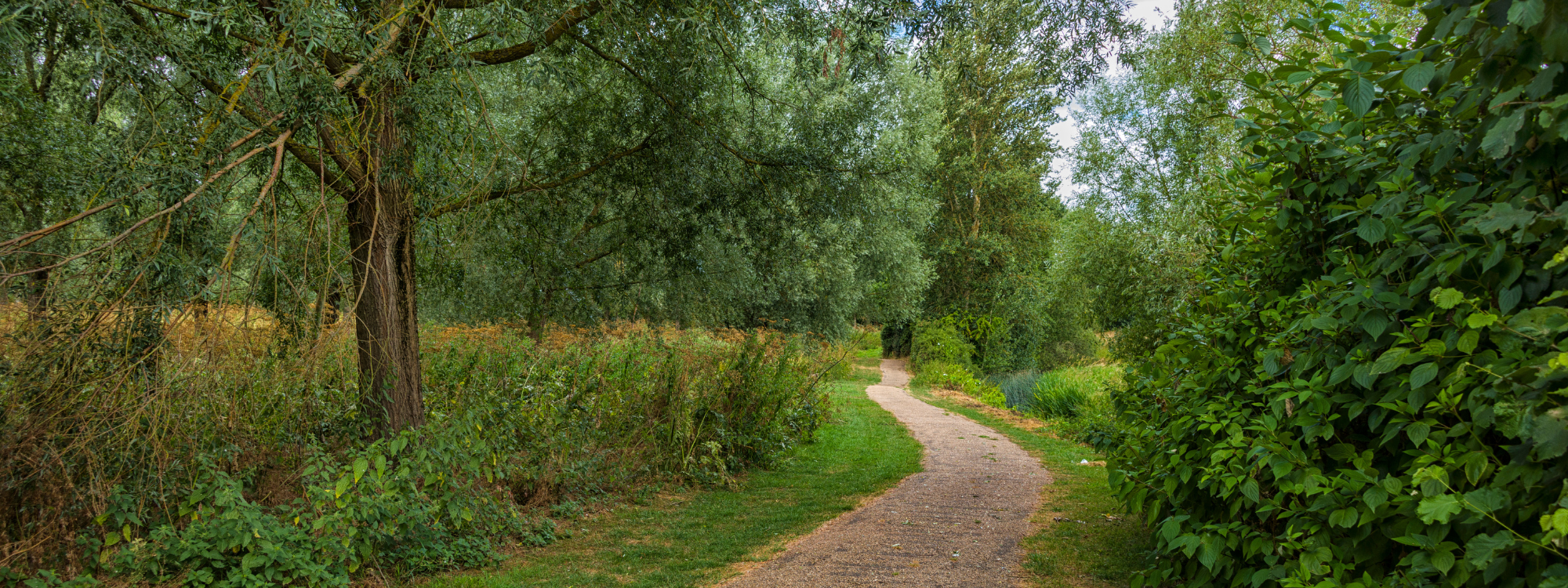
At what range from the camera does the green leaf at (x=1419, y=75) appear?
2143 millimetres

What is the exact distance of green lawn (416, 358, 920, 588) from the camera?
5.26m

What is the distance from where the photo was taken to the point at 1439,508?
2012 mm

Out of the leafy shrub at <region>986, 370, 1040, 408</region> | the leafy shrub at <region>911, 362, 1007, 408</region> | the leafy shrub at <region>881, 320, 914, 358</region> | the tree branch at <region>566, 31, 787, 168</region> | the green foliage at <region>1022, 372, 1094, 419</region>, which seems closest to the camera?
the tree branch at <region>566, 31, 787, 168</region>

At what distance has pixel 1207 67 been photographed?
12094 mm

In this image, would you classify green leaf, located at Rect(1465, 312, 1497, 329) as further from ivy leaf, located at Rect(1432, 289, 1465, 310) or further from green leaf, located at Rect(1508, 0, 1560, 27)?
green leaf, located at Rect(1508, 0, 1560, 27)

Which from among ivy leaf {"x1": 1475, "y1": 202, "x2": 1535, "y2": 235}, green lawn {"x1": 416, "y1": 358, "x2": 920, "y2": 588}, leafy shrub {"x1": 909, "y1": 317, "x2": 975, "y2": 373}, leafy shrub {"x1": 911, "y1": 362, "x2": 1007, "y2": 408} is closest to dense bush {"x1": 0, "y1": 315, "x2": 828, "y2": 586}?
green lawn {"x1": 416, "y1": 358, "x2": 920, "y2": 588}

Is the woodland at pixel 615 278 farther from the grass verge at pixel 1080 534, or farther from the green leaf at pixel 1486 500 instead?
the grass verge at pixel 1080 534

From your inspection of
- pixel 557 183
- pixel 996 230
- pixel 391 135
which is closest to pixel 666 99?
pixel 557 183

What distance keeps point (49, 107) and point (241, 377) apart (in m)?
4.13

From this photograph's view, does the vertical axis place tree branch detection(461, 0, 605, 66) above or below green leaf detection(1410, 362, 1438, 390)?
above

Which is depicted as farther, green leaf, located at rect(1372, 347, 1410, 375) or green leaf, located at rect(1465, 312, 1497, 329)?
green leaf, located at rect(1372, 347, 1410, 375)

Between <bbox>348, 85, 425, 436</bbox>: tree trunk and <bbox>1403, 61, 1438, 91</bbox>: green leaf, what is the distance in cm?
560

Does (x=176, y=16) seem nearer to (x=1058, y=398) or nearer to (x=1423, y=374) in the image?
(x=1423, y=374)

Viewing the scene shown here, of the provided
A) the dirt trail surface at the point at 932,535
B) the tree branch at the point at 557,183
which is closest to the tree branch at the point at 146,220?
the tree branch at the point at 557,183
